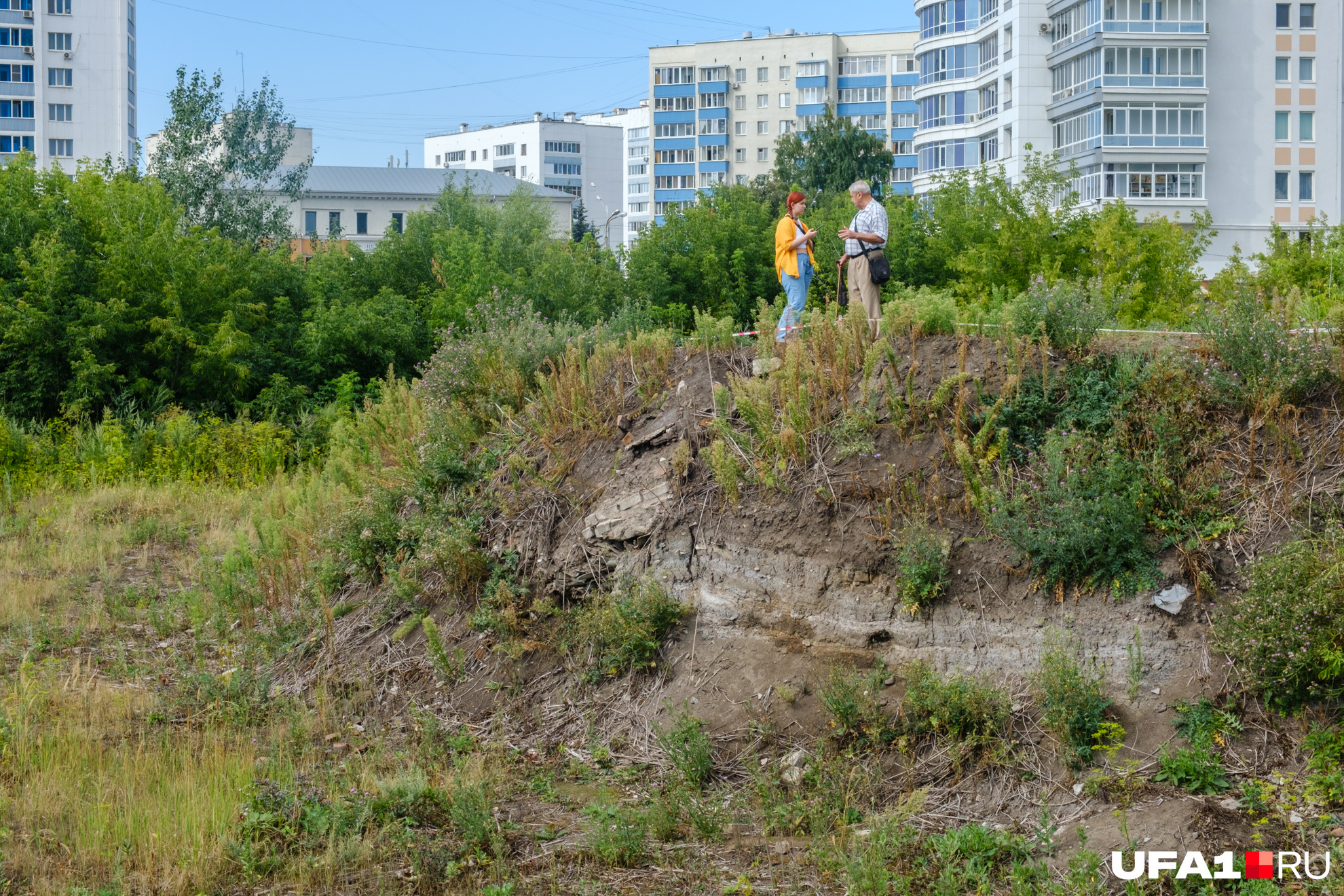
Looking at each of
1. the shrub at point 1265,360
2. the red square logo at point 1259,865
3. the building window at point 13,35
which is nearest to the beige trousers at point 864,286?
the shrub at point 1265,360

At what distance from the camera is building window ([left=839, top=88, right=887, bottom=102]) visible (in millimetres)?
98312

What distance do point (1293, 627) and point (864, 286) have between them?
5602 millimetres

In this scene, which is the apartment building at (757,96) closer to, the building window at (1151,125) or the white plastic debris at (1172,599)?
the building window at (1151,125)

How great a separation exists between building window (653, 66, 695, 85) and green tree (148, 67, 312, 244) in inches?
2554

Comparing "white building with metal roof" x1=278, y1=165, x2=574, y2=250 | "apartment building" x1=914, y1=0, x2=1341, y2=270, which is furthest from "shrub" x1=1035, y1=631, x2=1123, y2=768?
"white building with metal roof" x1=278, y1=165, x2=574, y2=250

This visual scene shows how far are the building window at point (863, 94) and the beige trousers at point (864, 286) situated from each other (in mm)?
93600

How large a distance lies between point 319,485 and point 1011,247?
1845cm

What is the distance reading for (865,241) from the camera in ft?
34.0

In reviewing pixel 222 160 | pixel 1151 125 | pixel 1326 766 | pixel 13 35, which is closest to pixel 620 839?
pixel 1326 766

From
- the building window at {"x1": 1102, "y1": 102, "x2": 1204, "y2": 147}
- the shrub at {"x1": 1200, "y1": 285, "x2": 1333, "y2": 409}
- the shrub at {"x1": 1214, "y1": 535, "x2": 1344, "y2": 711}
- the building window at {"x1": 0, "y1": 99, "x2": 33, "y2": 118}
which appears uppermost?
the building window at {"x1": 0, "y1": 99, "x2": 33, "y2": 118}

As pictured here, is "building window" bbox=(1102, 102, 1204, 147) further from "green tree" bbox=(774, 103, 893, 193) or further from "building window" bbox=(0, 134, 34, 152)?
"building window" bbox=(0, 134, 34, 152)

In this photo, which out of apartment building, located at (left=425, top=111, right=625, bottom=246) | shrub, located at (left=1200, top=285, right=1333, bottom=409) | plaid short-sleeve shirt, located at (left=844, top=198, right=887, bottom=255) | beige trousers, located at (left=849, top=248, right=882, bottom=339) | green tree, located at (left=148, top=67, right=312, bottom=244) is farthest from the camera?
apartment building, located at (left=425, top=111, right=625, bottom=246)

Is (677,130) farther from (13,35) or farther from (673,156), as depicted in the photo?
(13,35)

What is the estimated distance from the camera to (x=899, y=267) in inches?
1185
